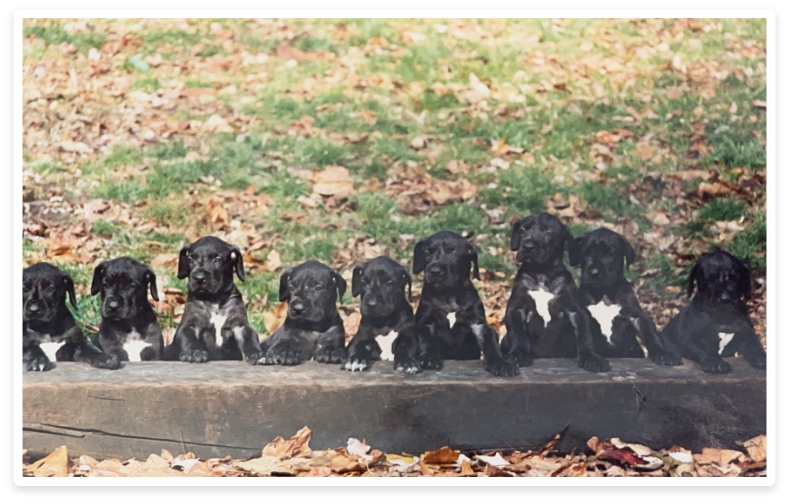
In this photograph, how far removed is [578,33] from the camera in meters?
5.86

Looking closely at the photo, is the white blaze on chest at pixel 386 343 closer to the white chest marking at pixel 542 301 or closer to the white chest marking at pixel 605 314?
the white chest marking at pixel 542 301

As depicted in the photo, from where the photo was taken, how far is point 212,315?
553 centimetres

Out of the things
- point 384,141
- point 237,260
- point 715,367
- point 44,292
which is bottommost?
point 715,367

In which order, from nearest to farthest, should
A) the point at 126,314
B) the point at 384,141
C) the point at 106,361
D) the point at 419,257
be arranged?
the point at 106,361 < the point at 126,314 < the point at 419,257 < the point at 384,141

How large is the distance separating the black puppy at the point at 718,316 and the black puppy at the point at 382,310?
196 centimetres

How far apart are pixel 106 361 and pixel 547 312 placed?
311 cm

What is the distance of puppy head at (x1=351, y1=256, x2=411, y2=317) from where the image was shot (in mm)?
5539

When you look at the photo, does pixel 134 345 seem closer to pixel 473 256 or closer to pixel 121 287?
pixel 121 287

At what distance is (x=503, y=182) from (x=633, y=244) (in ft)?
3.47

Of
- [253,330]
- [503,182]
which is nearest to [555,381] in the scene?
[503,182]

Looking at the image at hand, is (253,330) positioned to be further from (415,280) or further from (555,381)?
(555,381)

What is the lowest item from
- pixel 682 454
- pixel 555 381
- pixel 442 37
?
pixel 682 454

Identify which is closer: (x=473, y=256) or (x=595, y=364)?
(x=595, y=364)

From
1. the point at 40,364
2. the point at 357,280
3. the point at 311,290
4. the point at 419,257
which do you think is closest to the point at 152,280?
the point at 40,364
